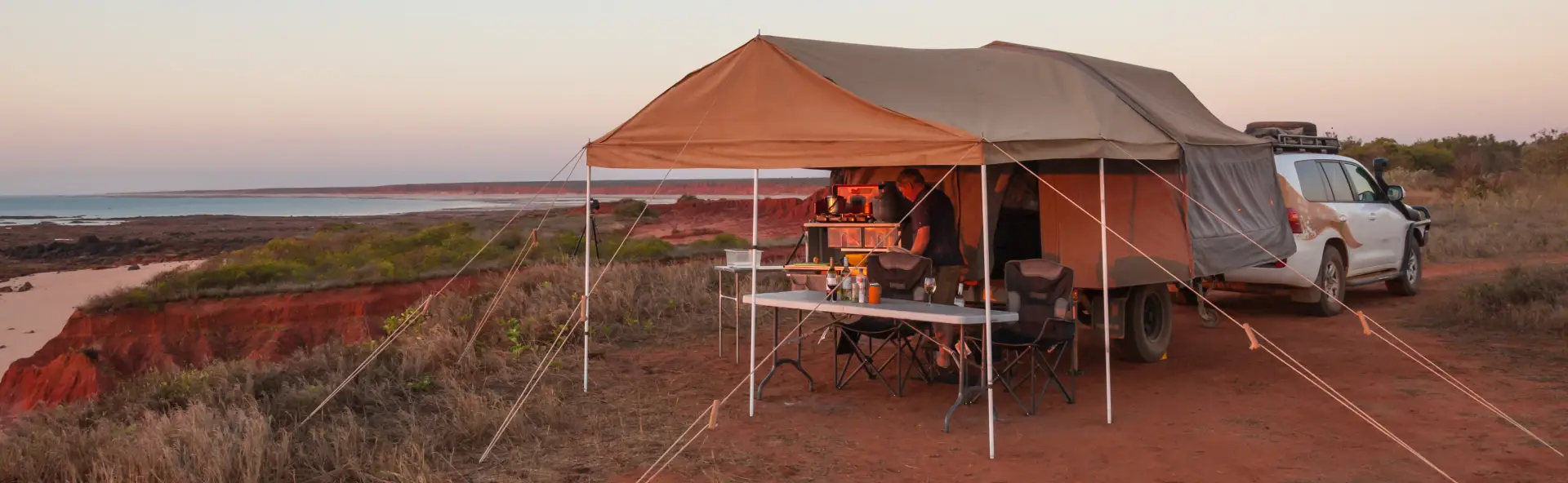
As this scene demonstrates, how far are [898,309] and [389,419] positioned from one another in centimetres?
320

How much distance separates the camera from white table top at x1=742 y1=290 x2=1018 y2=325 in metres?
6.50

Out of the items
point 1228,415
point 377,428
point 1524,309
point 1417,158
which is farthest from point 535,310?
point 1417,158

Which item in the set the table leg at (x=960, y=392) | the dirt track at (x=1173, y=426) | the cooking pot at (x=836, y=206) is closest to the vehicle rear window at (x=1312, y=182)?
the dirt track at (x=1173, y=426)

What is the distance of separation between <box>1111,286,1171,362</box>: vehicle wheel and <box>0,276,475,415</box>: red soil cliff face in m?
10.4

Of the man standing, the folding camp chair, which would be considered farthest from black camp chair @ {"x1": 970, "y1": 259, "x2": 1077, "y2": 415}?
the man standing

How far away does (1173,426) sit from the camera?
669 centimetres

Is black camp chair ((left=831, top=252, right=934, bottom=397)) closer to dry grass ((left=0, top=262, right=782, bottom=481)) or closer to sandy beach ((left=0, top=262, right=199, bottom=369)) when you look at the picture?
dry grass ((left=0, top=262, right=782, bottom=481))

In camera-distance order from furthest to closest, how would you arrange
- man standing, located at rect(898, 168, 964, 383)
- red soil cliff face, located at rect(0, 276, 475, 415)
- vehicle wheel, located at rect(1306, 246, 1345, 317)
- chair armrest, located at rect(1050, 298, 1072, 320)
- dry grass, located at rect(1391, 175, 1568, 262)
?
1. dry grass, located at rect(1391, 175, 1568, 262)
2. red soil cliff face, located at rect(0, 276, 475, 415)
3. vehicle wheel, located at rect(1306, 246, 1345, 317)
4. man standing, located at rect(898, 168, 964, 383)
5. chair armrest, located at rect(1050, 298, 1072, 320)

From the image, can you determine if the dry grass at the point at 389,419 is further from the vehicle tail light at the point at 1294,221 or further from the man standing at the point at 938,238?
the vehicle tail light at the point at 1294,221

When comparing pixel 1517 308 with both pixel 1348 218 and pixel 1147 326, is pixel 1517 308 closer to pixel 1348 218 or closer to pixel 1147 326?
pixel 1348 218

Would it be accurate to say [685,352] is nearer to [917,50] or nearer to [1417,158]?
[917,50]

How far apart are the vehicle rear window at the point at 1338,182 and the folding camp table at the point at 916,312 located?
549cm

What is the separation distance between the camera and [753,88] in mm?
7090

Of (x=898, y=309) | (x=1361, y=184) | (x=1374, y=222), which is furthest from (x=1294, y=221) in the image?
(x=898, y=309)
